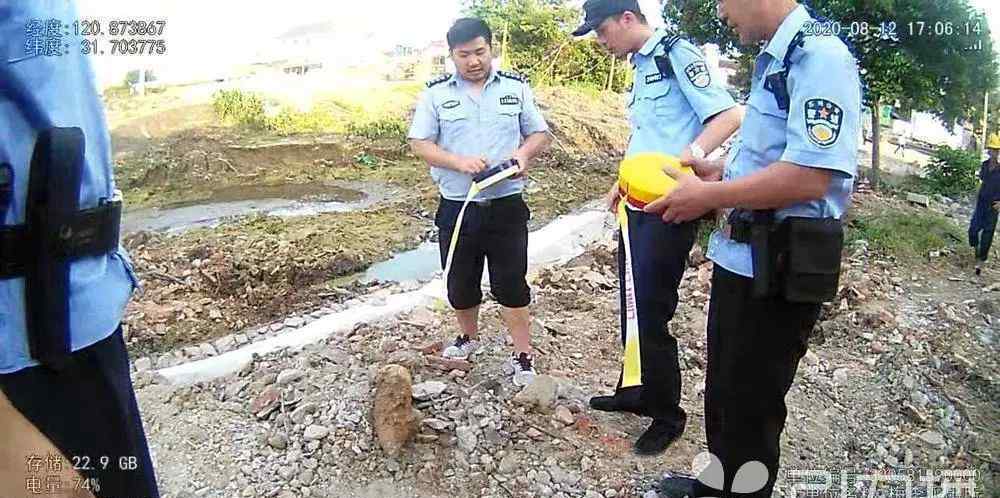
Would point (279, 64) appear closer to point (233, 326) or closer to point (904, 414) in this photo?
point (233, 326)

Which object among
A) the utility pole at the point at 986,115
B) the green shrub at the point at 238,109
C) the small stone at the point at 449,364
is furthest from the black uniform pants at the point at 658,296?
the green shrub at the point at 238,109

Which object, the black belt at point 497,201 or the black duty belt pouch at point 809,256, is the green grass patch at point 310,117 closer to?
the black belt at point 497,201

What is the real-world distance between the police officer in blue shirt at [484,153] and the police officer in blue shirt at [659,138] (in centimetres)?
51

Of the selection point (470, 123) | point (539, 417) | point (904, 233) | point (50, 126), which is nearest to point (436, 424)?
point (539, 417)

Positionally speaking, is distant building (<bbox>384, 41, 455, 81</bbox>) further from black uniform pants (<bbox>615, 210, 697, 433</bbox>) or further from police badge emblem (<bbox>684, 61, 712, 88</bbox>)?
black uniform pants (<bbox>615, 210, 697, 433</bbox>)

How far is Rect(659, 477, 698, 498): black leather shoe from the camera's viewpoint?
251 centimetres

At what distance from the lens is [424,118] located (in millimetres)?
3223

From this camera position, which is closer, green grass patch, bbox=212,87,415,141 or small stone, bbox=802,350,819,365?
small stone, bbox=802,350,819,365

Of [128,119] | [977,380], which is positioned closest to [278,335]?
[977,380]

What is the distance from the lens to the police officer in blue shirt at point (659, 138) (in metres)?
2.58

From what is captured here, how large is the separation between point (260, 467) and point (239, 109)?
37.0 ft

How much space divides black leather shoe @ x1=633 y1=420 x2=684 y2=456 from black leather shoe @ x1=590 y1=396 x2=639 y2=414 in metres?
0.13

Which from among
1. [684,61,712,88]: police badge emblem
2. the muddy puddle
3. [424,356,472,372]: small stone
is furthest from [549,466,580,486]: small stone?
the muddy puddle

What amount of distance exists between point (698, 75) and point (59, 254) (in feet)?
6.60
